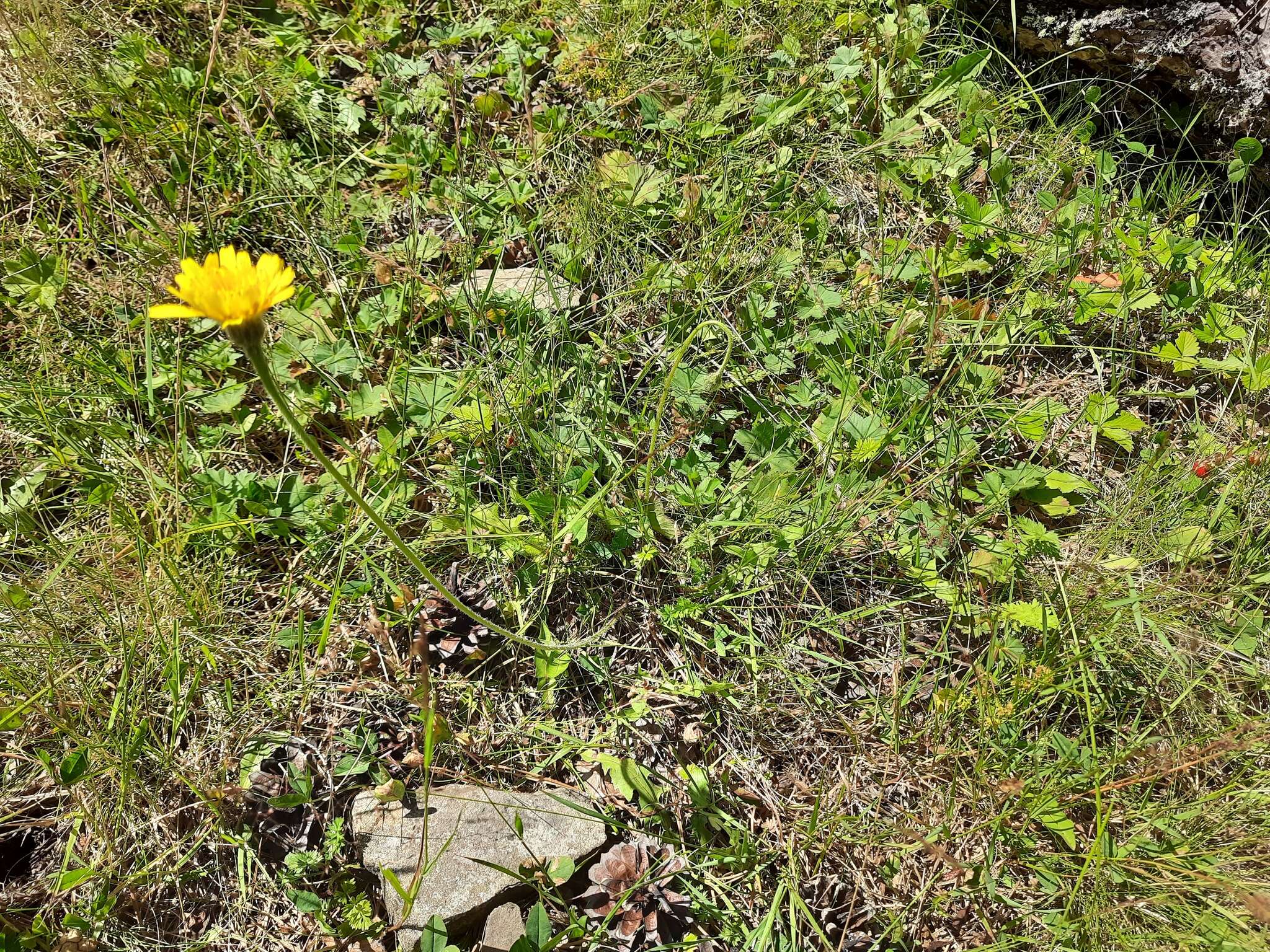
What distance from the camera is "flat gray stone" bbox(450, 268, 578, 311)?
221cm

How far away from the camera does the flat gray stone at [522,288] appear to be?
2.21 metres

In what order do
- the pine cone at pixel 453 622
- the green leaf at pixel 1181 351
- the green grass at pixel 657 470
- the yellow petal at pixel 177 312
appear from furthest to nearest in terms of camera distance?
the green leaf at pixel 1181 351 < the pine cone at pixel 453 622 < the green grass at pixel 657 470 < the yellow petal at pixel 177 312

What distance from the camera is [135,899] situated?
66.2 inches

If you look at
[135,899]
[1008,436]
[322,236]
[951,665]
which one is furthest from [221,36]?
[951,665]

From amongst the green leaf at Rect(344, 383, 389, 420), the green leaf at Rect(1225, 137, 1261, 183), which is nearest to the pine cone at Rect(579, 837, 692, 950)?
the green leaf at Rect(344, 383, 389, 420)

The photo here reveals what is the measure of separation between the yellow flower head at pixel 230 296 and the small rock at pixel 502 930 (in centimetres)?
126

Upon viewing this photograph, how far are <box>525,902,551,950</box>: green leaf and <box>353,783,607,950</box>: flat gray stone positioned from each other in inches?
3.4

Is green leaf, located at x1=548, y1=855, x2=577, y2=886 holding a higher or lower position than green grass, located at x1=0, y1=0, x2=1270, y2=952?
lower

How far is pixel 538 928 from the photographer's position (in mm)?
1605

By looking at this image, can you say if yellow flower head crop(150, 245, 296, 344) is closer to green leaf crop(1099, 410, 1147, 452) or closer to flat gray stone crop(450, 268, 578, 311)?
flat gray stone crop(450, 268, 578, 311)

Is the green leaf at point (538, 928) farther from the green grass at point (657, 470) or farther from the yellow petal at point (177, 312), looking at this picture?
the yellow petal at point (177, 312)

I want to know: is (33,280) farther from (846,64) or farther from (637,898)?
(846,64)

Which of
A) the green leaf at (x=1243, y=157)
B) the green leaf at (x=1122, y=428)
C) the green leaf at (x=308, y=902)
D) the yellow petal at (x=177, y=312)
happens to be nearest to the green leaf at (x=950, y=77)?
the green leaf at (x=1243, y=157)

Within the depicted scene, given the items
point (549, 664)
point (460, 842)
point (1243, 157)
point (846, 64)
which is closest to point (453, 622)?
point (549, 664)
